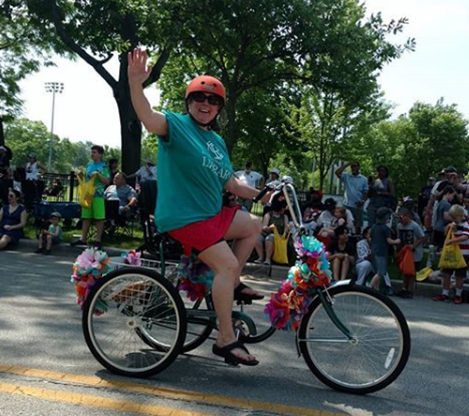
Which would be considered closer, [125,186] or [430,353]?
[430,353]

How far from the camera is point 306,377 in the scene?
439 cm

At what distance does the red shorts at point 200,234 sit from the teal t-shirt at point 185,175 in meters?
0.03

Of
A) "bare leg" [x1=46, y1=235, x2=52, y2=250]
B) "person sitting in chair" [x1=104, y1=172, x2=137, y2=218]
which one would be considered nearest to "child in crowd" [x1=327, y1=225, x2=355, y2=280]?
"person sitting in chair" [x1=104, y1=172, x2=137, y2=218]

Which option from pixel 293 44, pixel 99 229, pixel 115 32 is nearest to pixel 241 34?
pixel 293 44

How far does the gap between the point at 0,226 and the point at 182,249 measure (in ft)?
27.6

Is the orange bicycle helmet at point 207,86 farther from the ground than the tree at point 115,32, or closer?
closer

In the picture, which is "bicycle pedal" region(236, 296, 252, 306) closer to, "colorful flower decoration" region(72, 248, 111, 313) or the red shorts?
the red shorts

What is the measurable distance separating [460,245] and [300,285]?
252 inches

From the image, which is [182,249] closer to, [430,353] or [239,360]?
[239,360]

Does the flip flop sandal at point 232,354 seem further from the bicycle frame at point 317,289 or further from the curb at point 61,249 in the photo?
the curb at point 61,249

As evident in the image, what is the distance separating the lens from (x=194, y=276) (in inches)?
171

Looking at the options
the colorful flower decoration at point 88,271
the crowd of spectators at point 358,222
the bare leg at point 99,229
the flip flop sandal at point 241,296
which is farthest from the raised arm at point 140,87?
the bare leg at point 99,229

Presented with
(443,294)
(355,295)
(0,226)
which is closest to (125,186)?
(0,226)

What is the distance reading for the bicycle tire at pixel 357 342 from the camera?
3.98 m
